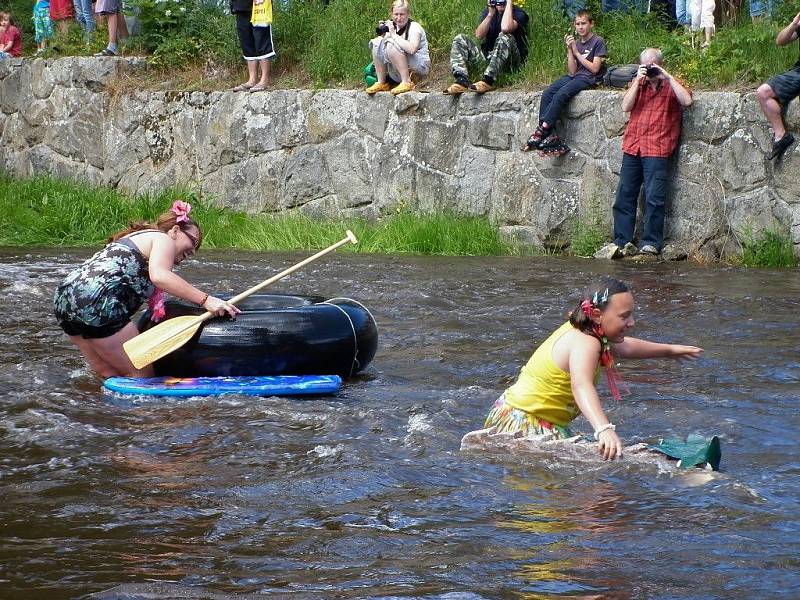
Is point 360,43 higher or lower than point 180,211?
higher

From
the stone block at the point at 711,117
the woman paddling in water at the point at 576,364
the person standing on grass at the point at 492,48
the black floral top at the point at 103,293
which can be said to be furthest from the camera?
the person standing on grass at the point at 492,48

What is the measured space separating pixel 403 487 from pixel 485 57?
9345mm

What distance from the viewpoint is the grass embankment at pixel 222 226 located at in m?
13.5

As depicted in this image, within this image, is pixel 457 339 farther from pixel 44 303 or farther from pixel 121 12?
pixel 121 12

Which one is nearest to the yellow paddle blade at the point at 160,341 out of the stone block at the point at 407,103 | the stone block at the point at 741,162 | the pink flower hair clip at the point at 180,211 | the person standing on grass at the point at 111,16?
the pink flower hair clip at the point at 180,211

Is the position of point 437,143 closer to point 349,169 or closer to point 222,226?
point 349,169

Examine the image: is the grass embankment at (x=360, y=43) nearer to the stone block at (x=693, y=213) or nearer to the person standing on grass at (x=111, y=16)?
the person standing on grass at (x=111, y=16)

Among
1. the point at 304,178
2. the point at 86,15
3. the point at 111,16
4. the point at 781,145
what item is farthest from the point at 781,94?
the point at 86,15

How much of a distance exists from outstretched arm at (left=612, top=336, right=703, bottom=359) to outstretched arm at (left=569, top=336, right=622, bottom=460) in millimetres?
293

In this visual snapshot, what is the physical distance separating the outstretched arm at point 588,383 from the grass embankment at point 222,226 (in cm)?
751

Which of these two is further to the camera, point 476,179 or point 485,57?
point 485,57

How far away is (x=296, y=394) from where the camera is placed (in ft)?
24.0

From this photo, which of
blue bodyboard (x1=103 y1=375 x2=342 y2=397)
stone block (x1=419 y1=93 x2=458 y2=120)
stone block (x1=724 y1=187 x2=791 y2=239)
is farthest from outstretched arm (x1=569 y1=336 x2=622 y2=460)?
stone block (x1=419 y1=93 x2=458 y2=120)

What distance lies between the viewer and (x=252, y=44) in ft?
52.0
